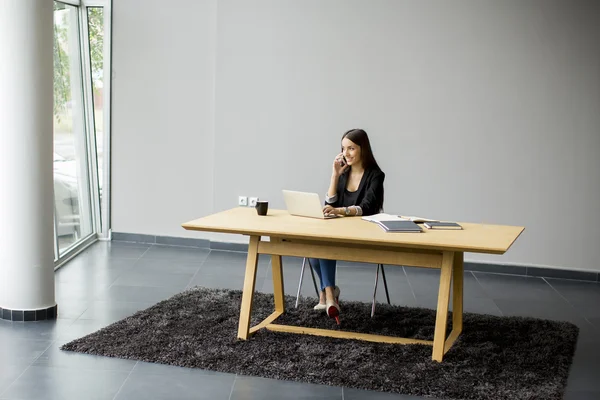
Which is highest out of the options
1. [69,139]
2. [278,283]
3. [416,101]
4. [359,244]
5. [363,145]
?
[416,101]

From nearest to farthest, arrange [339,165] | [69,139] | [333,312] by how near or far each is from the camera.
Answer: [333,312] < [339,165] < [69,139]

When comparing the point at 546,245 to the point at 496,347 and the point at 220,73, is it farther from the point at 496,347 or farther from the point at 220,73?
the point at 220,73

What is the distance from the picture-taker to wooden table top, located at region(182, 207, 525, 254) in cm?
412

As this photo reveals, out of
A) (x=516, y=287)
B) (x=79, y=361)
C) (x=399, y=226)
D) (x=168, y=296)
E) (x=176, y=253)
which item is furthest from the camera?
(x=176, y=253)

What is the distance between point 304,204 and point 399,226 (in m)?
0.66

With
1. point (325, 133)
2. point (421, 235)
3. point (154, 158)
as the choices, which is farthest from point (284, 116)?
point (421, 235)

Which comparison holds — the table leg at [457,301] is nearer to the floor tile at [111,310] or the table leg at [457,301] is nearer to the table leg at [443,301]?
the table leg at [443,301]

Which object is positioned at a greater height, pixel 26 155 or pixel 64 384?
pixel 26 155

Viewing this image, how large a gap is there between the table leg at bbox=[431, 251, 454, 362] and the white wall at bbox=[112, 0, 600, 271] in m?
2.80

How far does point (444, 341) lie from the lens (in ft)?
14.5

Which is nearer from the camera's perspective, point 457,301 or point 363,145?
point 457,301

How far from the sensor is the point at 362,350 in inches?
176

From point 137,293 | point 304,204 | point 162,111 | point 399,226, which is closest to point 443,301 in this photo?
point 399,226

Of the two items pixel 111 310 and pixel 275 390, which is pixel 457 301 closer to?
pixel 275 390
